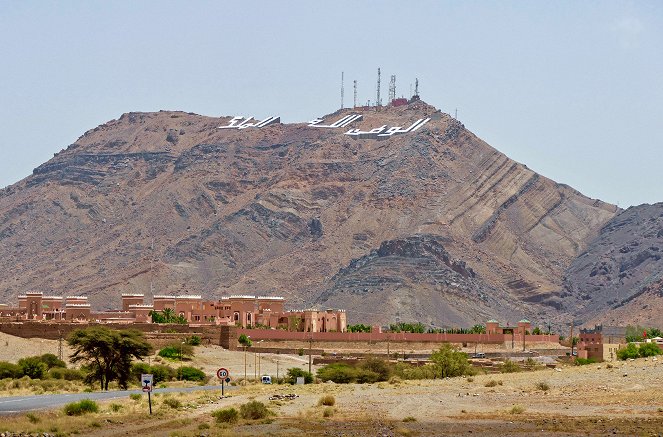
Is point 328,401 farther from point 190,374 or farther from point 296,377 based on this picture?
point 190,374

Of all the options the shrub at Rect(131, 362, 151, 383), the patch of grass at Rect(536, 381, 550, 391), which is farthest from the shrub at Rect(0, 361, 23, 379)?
the patch of grass at Rect(536, 381, 550, 391)

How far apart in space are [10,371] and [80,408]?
29.8 m

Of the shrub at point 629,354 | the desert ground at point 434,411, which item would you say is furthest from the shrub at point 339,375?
the shrub at point 629,354

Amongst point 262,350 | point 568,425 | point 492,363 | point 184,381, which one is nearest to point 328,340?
point 262,350

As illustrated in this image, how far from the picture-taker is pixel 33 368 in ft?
270

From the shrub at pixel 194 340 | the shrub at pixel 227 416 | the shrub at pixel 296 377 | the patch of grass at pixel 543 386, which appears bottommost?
the shrub at pixel 227 416

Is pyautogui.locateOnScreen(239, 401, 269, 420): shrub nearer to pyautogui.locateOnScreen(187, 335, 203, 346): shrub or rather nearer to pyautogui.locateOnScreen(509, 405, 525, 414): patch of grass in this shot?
pyautogui.locateOnScreen(509, 405, 525, 414): patch of grass

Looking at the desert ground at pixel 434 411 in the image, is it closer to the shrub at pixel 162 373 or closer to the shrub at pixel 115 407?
the shrub at pixel 115 407

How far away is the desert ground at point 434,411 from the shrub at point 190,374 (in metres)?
22.5

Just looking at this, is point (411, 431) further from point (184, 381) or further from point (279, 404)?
point (184, 381)

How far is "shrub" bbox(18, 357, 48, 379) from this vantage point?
8125 centimetres

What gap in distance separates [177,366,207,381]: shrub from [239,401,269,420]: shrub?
117 ft

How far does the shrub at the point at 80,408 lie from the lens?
51.9 m

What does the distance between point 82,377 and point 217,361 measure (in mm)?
27610
